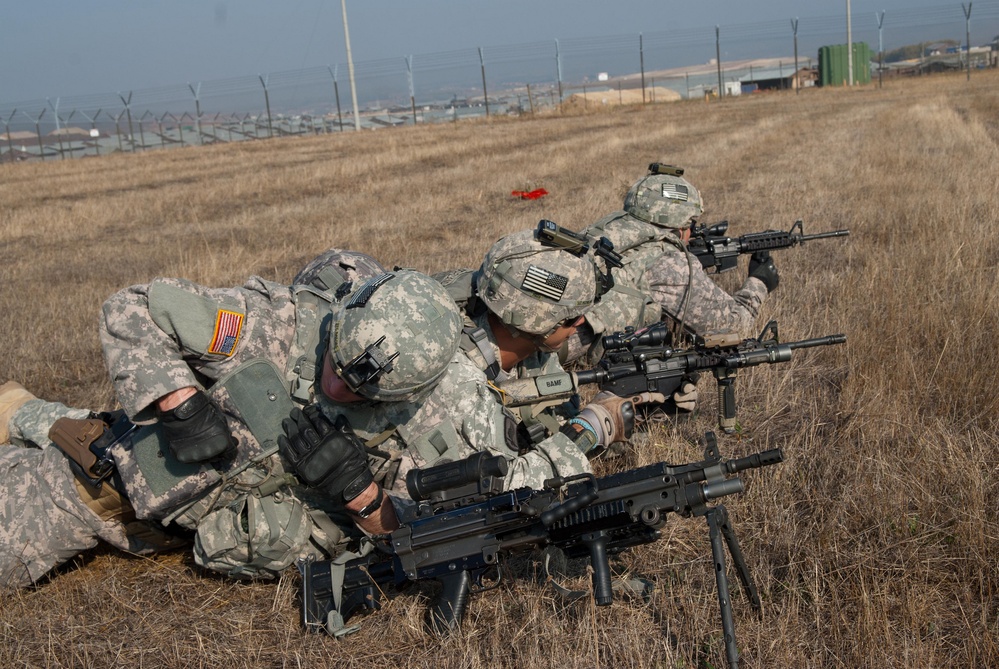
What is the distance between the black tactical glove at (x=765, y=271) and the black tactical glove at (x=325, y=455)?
13.7 ft

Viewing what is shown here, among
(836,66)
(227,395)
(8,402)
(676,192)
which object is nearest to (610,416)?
(227,395)

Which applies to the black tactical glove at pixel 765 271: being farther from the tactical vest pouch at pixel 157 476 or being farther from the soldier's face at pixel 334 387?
the tactical vest pouch at pixel 157 476

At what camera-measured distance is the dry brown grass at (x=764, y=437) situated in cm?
322

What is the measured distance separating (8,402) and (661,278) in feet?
13.6

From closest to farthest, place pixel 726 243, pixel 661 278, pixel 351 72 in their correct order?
pixel 661 278, pixel 726 243, pixel 351 72

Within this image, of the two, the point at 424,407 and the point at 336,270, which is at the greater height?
the point at 336,270

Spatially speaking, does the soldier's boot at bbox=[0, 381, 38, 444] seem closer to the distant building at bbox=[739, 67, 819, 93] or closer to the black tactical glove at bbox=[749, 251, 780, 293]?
the black tactical glove at bbox=[749, 251, 780, 293]

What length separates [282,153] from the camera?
2616 centimetres

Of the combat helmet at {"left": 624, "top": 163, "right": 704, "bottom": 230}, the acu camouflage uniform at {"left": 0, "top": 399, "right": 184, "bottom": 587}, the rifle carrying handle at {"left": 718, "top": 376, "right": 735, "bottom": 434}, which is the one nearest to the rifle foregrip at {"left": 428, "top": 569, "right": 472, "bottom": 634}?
the acu camouflage uniform at {"left": 0, "top": 399, "right": 184, "bottom": 587}

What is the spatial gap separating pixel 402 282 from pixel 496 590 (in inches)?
51.0

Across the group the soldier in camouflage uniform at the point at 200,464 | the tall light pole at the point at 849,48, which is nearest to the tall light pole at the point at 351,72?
the tall light pole at the point at 849,48

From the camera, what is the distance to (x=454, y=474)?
3373 mm

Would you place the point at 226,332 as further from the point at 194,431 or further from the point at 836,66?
the point at 836,66

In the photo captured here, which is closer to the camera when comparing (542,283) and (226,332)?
(226,332)
